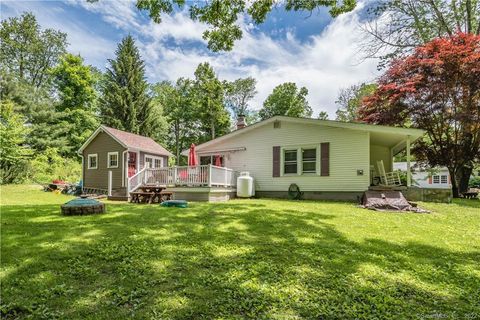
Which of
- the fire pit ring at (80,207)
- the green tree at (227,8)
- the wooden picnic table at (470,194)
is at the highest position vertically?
the green tree at (227,8)

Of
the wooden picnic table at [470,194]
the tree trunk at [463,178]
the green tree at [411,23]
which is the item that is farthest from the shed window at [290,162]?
the tree trunk at [463,178]

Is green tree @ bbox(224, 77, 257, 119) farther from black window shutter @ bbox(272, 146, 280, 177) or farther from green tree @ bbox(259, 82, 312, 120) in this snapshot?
black window shutter @ bbox(272, 146, 280, 177)

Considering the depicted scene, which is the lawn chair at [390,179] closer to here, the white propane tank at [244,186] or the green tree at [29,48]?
the white propane tank at [244,186]

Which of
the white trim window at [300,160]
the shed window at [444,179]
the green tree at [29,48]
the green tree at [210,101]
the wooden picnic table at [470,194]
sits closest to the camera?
the white trim window at [300,160]

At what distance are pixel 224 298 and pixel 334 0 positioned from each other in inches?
297

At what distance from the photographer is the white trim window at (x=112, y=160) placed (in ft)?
51.3

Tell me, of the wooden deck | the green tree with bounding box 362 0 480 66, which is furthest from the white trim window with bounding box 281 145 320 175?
the green tree with bounding box 362 0 480 66

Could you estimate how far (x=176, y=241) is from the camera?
4.19 meters

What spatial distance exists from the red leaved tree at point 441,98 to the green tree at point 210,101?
1865 centimetres

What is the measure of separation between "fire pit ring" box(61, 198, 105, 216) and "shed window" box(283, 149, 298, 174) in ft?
26.7

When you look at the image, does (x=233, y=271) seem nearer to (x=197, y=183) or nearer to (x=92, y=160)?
(x=197, y=183)

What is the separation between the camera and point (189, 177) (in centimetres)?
1109

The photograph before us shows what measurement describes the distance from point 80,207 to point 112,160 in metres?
10.3

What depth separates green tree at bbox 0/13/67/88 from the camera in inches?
1001
